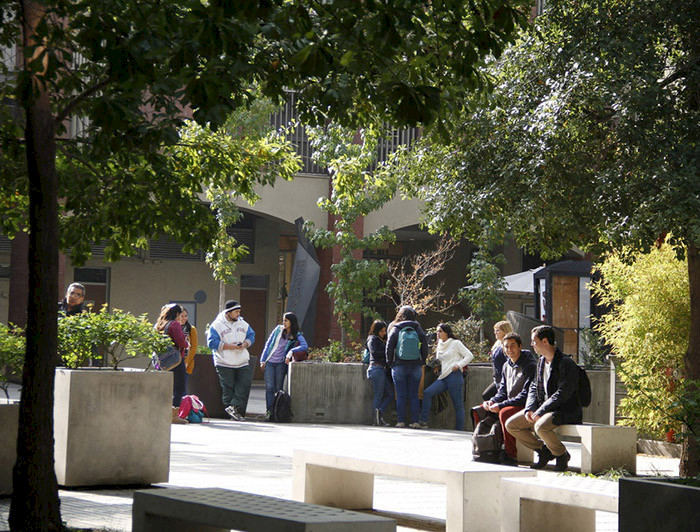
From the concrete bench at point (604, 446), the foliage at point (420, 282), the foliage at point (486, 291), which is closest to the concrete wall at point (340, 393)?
the foliage at point (420, 282)

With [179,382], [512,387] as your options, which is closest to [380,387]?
[179,382]

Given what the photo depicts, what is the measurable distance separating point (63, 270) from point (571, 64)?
1692 centimetres

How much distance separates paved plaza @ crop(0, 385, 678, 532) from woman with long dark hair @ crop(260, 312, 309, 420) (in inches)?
31.9

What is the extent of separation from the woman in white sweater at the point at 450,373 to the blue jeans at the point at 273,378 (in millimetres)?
2259

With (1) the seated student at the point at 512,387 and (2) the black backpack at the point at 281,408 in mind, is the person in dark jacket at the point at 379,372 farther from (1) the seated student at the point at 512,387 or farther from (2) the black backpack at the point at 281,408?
(1) the seated student at the point at 512,387

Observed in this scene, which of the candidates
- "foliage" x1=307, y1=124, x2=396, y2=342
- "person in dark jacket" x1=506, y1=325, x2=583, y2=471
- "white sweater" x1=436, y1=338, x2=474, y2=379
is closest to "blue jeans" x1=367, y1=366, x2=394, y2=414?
"white sweater" x1=436, y1=338, x2=474, y2=379

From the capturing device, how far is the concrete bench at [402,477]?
7.30 metres

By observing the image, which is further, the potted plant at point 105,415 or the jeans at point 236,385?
the jeans at point 236,385

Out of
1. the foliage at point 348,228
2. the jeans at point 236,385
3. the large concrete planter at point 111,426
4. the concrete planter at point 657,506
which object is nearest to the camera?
the concrete planter at point 657,506

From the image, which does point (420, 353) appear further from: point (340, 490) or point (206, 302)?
point (206, 302)

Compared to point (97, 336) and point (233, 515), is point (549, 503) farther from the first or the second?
point (97, 336)

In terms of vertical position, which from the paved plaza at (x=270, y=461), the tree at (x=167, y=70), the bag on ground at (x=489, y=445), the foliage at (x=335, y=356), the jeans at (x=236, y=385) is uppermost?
the tree at (x=167, y=70)

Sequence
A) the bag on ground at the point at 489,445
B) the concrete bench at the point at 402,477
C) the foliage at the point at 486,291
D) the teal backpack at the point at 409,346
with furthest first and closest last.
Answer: the foliage at the point at 486,291 < the teal backpack at the point at 409,346 < the bag on ground at the point at 489,445 < the concrete bench at the point at 402,477

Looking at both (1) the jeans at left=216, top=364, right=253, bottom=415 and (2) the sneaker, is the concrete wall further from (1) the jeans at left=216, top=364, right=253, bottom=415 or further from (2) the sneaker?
(2) the sneaker
